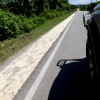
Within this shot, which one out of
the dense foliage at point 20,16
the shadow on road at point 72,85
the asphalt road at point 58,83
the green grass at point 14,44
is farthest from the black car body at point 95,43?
the dense foliage at point 20,16

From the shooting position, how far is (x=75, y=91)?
12.5 feet

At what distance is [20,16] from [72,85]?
58.4 feet

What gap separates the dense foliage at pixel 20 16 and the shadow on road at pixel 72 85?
10216 mm

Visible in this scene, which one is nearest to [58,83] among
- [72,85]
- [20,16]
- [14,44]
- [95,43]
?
[72,85]

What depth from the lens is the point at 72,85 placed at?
13.4 ft

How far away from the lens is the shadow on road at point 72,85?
3607mm

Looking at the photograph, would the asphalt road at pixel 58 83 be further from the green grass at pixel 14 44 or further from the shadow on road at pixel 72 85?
the green grass at pixel 14 44

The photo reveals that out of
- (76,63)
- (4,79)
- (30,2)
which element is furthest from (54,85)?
(30,2)

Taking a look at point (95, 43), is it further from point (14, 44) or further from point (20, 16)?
point (20, 16)

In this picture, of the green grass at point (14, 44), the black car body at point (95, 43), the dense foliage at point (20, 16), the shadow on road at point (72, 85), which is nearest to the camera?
the black car body at point (95, 43)

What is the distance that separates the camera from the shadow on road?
361cm

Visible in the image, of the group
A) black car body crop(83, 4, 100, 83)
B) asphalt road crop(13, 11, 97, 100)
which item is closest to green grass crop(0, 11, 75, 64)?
asphalt road crop(13, 11, 97, 100)

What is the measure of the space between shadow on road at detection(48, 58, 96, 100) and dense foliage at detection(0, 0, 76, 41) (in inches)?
402

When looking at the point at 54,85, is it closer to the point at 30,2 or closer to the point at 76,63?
the point at 76,63
